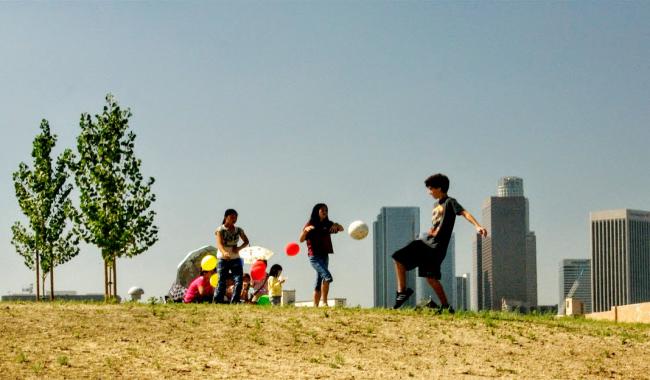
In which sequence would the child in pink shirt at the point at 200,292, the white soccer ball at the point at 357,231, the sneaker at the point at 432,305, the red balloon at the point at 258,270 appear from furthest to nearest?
the red balloon at the point at 258,270, the child in pink shirt at the point at 200,292, the white soccer ball at the point at 357,231, the sneaker at the point at 432,305

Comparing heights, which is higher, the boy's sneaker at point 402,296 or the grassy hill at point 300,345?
the boy's sneaker at point 402,296

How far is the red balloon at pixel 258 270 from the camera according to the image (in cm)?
2642

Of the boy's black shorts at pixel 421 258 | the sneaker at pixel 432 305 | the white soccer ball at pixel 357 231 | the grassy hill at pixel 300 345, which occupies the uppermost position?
the white soccer ball at pixel 357 231

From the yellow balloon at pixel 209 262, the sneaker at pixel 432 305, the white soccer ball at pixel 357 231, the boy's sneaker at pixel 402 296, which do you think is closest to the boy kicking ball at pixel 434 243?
the boy's sneaker at pixel 402 296

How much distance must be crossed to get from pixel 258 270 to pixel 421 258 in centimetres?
1142

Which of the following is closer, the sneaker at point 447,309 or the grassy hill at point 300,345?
the grassy hill at point 300,345

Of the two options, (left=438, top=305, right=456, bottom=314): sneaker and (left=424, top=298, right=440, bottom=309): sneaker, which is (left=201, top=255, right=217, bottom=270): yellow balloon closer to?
(left=424, top=298, right=440, bottom=309): sneaker

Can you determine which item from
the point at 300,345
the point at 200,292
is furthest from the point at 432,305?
the point at 200,292

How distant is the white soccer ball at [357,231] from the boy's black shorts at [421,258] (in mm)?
3658

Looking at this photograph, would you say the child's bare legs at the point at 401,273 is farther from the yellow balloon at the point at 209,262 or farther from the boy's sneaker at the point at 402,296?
the yellow balloon at the point at 209,262

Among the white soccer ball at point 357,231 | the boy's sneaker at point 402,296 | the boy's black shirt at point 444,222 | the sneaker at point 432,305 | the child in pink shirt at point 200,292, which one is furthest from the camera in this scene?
the child in pink shirt at point 200,292

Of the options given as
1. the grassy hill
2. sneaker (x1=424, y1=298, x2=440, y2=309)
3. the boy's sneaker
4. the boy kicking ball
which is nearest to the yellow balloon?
the grassy hill

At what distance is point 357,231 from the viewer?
19.4 m

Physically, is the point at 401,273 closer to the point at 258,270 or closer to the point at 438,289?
the point at 438,289
